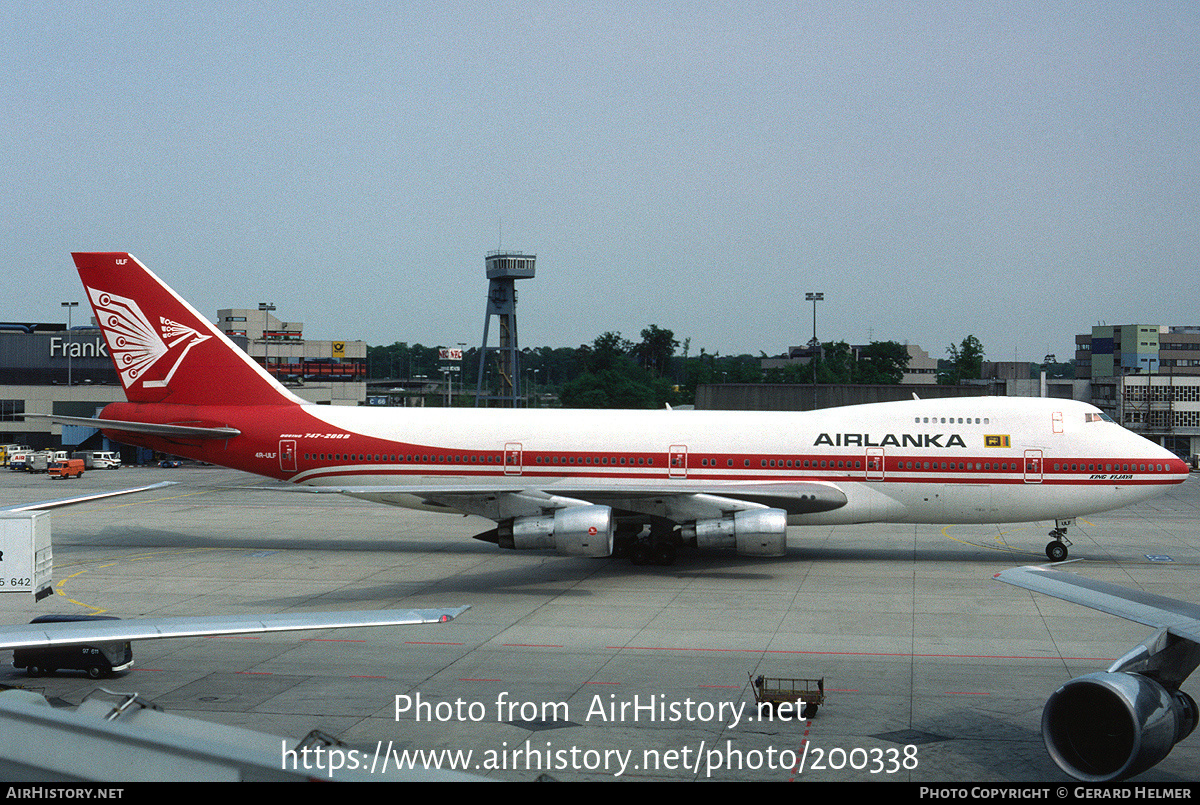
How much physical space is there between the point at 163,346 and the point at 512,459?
503 inches

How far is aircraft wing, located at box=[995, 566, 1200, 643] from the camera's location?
11734mm

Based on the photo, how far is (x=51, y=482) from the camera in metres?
60.2

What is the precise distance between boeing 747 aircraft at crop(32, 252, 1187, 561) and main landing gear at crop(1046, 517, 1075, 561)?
0.08m

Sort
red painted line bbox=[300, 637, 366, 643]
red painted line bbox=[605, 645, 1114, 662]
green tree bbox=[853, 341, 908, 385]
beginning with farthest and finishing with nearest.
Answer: green tree bbox=[853, 341, 908, 385]
red painted line bbox=[300, 637, 366, 643]
red painted line bbox=[605, 645, 1114, 662]

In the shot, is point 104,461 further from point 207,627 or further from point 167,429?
point 207,627

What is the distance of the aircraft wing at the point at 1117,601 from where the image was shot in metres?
11.7

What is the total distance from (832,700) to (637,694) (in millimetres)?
3353

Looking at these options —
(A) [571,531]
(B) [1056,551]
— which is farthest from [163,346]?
(B) [1056,551]

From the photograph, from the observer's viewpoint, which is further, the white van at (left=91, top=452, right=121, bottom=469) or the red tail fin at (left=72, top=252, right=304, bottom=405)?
the white van at (left=91, top=452, right=121, bottom=469)

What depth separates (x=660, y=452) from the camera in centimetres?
3112

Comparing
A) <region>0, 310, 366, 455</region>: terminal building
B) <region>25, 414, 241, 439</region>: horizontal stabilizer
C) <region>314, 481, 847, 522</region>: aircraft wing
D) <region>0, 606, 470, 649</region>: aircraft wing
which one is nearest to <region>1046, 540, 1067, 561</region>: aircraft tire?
<region>314, 481, 847, 522</region>: aircraft wing

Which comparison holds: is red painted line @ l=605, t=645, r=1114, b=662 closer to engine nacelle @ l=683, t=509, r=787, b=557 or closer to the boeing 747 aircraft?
engine nacelle @ l=683, t=509, r=787, b=557
